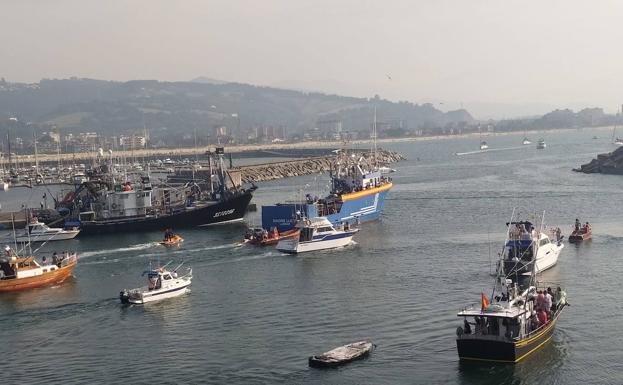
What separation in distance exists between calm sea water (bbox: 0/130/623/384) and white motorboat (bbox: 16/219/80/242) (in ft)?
10.9

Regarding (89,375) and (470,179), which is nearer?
(89,375)

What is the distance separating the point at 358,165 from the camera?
6069 cm

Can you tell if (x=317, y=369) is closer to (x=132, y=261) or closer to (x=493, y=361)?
(x=493, y=361)

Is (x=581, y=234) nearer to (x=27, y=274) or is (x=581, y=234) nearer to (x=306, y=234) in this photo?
(x=306, y=234)

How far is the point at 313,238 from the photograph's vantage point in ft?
147

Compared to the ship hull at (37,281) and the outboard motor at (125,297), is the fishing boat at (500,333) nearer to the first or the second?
the outboard motor at (125,297)

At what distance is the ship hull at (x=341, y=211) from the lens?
5108 centimetres

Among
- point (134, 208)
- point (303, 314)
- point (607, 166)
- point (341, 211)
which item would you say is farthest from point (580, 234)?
point (607, 166)

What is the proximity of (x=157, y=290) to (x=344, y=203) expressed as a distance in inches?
915

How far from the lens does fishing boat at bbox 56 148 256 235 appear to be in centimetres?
5950

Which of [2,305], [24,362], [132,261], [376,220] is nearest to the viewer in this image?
[24,362]

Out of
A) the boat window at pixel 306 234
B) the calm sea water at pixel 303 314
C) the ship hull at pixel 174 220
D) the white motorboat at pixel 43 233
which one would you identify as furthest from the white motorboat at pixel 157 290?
the ship hull at pixel 174 220

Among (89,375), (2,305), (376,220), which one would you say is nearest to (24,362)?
(89,375)

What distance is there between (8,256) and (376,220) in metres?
27.9
